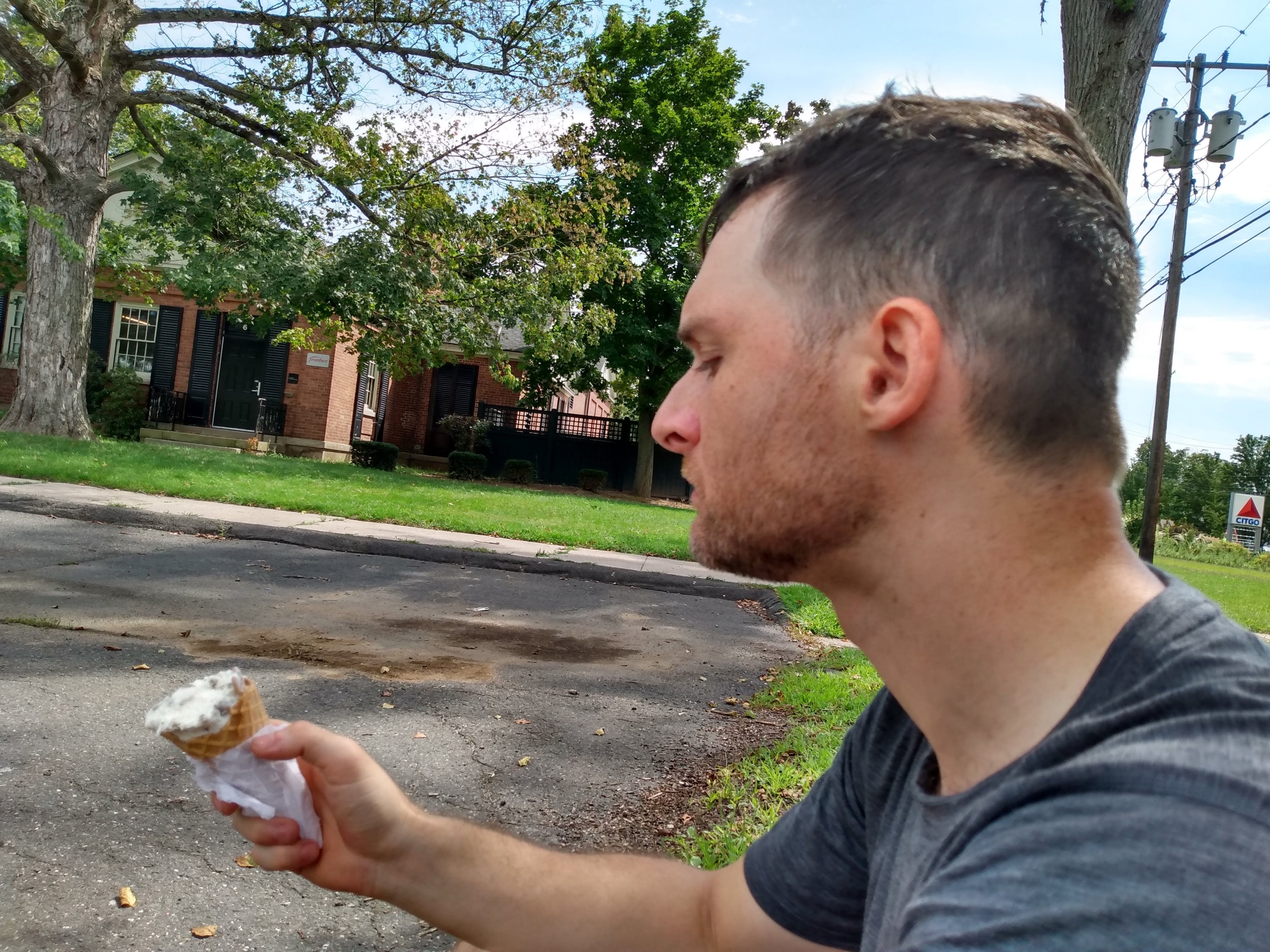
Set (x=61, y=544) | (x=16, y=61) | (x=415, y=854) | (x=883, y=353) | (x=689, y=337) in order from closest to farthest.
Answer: (x=883, y=353)
(x=689, y=337)
(x=415, y=854)
(x=61, y=544)
(x=16, y=61)

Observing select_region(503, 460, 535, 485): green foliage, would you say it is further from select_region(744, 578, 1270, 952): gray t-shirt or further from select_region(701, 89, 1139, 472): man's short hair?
select_region(744, 578, 1270, 952): gray t-shirt

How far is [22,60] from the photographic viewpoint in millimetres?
16531

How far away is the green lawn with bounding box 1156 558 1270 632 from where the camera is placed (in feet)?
42.4

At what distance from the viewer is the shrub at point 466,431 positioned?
27.2 meters

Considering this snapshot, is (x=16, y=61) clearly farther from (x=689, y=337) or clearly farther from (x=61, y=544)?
(x=689, y=337)

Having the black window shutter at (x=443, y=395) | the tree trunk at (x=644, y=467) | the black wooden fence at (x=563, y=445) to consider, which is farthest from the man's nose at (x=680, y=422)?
the black window shutter at (x=443, y=395)

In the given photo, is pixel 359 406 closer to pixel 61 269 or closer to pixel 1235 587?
pixel 61 269

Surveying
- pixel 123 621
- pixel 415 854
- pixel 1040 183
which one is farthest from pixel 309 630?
pixel 1040 183

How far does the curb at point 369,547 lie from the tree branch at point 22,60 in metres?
10.5

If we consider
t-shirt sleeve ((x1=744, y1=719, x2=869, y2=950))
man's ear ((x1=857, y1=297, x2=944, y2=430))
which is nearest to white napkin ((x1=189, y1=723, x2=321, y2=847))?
t-shirt sleeve ((x1=744, y1=719, x2=869, y2=950))

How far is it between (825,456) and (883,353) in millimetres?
131

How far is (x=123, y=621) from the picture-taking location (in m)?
5.68

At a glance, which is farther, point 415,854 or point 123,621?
point 123,621

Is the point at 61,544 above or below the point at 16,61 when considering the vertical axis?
below
